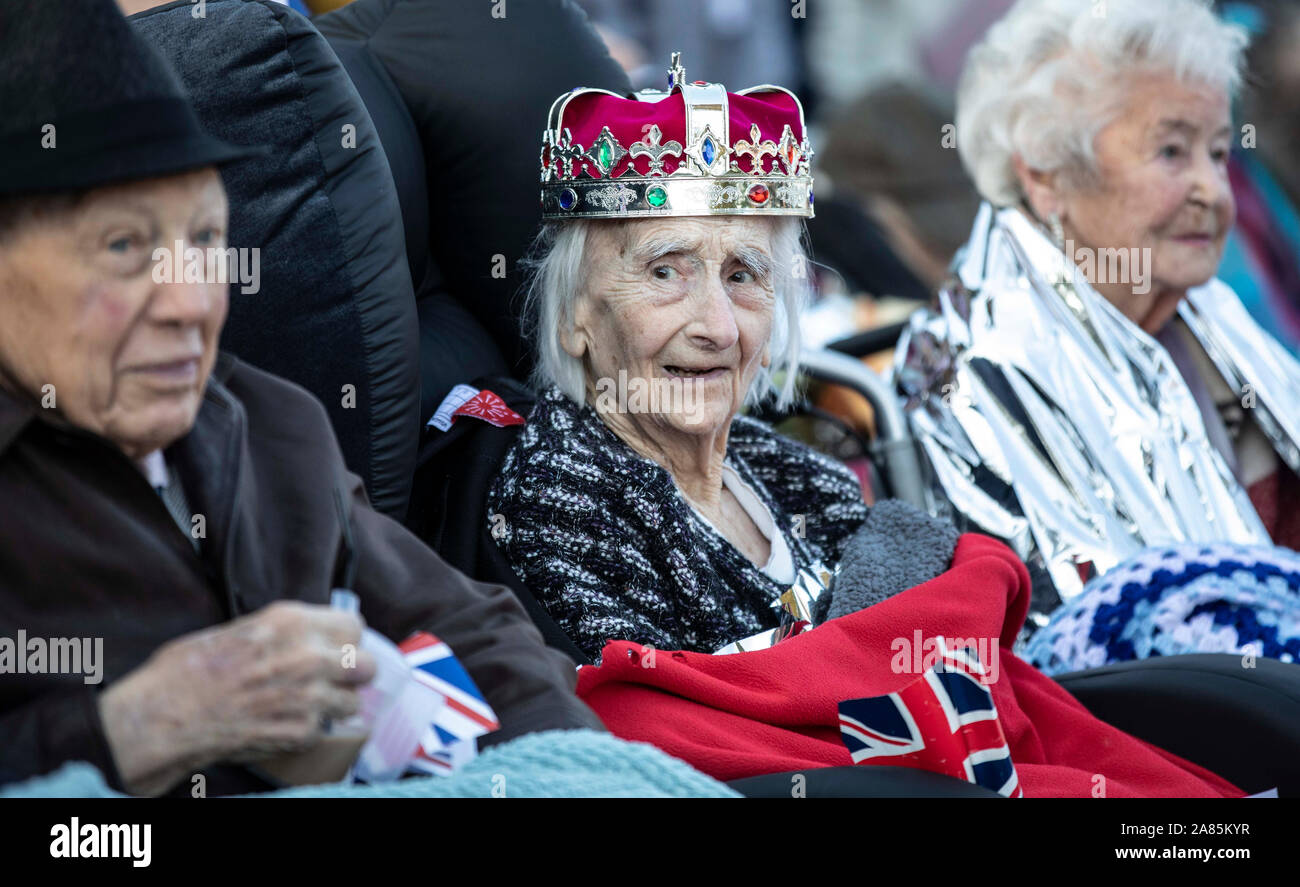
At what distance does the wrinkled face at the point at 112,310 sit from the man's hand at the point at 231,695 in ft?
0.63

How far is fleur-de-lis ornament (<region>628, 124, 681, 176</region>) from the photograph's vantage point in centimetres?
199

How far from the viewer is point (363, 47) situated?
2.26 m

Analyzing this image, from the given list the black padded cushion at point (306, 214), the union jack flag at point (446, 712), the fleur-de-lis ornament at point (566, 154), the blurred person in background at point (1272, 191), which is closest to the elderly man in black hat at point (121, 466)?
the union jack flag at point (446, 712)

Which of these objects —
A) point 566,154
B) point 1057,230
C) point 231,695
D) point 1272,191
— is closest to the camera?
point 231,695

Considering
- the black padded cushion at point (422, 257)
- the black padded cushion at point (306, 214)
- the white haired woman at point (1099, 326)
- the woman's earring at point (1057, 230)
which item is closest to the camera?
the black padded cushion at point (306, 214)

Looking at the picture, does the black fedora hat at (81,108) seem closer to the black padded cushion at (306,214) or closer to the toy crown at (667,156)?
the black padded cushion at (306,214)

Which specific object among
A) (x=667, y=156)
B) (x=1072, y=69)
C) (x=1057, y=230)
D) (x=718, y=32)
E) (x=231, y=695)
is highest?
(x=718, y=32)

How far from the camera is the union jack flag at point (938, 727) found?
1.51 m

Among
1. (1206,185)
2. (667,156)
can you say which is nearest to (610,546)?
(667,156)

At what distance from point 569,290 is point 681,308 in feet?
0.56

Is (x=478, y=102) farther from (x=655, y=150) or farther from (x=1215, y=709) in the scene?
(x=1215, y=709)

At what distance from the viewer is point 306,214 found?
1.77 metres

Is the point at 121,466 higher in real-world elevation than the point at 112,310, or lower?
lower

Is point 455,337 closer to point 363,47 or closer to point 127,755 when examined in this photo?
point 363,47
